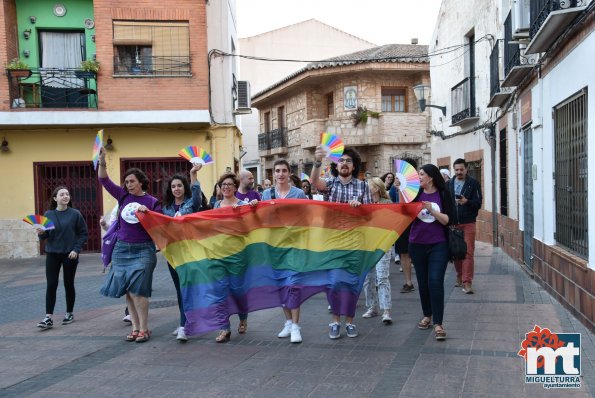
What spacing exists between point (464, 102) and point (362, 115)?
9633 millimetres

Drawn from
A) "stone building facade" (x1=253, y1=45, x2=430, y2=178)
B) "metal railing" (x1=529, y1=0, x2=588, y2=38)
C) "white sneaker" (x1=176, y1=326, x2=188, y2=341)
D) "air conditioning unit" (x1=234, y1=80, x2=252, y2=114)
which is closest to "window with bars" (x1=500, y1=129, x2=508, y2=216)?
"metal railing" (x1=529, y1=0, x2=588, y2=38)

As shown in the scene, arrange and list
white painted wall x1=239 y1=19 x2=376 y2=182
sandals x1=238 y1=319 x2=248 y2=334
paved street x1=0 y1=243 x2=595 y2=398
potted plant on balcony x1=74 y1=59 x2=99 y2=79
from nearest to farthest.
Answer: paved street x1=0 y1=243 x2=595 y2=398
sandals x1=238 y1=319 x2=248 y2=334
potted plant on balcony x1=74 y1=59 x2=99 y2=79
white painted wall x1=239 y1=19 x2=376 y2=182

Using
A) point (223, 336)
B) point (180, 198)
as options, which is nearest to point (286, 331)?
point (223, 336)

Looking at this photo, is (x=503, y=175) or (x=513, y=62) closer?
(x=513, y=62)

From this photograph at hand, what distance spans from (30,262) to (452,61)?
13372 millimetres

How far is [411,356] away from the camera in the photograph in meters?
5.61

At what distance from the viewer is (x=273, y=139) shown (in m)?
34.1

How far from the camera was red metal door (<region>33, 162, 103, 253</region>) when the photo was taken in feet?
54.0

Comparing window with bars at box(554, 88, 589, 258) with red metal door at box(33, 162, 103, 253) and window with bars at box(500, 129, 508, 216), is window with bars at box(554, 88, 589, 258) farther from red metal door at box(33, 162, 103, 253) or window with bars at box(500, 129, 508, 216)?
red metal door at box(33, 162, 103, 253)

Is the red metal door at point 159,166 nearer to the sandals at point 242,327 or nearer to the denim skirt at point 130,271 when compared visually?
the denim skirt at point 130,271

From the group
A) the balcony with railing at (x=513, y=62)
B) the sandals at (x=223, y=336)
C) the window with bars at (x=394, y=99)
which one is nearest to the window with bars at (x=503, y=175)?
the balcony with railing at (x=513, y=62)

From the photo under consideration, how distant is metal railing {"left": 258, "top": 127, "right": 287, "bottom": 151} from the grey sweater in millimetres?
25052

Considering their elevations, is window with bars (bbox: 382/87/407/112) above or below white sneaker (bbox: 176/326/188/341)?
above

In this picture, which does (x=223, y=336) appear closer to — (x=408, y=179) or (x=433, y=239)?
(x=433, y=239)
